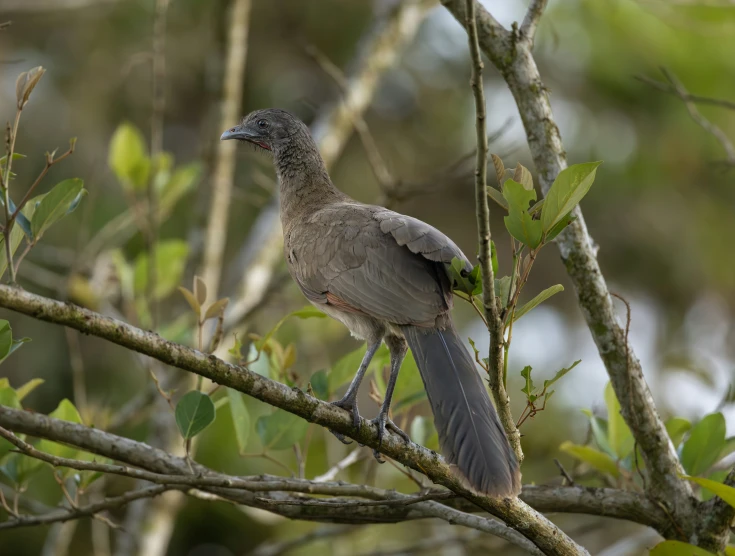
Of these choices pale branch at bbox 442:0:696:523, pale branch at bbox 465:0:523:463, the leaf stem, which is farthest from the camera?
pale branch at bbox 442:0:696:523

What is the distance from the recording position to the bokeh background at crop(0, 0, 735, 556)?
6.66 meters

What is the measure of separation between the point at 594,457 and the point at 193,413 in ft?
5.11

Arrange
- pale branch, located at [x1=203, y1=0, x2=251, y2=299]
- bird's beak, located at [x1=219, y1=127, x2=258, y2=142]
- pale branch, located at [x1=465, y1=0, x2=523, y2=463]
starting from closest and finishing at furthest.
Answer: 1. pale branch, located at [x1=465, y1=0, x2=523, y2=463]
2. bird's beak, located at [x1=219, y1=127, x2=258, y2=142]
3. pale branch, located at [x1=203, y1=0, x2=251, y2=299]

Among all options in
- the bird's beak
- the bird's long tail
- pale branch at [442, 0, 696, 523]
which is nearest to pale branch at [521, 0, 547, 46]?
pale branch at [442, 0, 696, 523]

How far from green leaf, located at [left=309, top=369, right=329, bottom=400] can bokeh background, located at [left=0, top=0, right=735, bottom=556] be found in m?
3.19

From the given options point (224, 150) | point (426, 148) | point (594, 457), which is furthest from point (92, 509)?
point (426, 148)

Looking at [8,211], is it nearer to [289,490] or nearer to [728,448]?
[289,490]

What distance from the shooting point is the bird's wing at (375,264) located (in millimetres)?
2949

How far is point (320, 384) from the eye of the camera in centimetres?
312

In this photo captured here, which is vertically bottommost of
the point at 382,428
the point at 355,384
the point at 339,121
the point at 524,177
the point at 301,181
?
the point at 382,428

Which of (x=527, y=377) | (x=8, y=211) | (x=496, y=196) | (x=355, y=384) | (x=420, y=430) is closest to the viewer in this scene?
(x=8, y=211)

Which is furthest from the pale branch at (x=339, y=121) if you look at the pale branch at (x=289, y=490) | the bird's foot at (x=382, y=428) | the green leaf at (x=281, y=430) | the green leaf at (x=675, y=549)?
the green leaf at (x=675, y=549)

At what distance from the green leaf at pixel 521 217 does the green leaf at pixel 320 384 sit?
1.14m

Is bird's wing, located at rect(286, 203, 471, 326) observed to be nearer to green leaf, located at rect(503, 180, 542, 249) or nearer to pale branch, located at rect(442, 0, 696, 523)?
pale branch, located at rect(442, 0, 696, 523)
